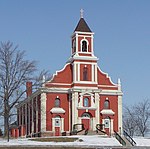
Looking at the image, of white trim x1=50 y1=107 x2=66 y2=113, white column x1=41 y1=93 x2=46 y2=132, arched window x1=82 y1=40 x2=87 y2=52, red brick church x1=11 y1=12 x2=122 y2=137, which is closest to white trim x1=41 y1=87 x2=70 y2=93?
red brick church x1=11 y1=12 x2=122 y2=137

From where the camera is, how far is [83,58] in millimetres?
72812

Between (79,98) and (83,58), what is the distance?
19.4 ft

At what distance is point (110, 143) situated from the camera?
5331 centimetres

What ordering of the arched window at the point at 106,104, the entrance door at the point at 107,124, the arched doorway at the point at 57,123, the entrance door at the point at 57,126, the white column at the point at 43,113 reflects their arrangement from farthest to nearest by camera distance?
the arched window at the point at 106,104
the entrance door at the point at 107,124
the arched doorway at the point at 57,123
the entrance door at the point at 57,126
the white column at the point at 43,113

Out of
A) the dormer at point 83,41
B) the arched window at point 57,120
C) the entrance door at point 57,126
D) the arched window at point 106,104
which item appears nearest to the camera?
the entrance door at point 57,126

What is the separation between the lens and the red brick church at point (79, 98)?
7125cm

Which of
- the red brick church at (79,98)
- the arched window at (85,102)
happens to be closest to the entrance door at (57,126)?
the red brick church at (79,98)

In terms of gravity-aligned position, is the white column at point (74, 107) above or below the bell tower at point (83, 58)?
below

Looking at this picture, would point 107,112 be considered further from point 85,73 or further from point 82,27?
point 82,27

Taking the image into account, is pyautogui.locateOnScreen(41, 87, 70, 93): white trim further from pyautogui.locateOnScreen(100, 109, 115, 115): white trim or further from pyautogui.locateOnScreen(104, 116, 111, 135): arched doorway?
pyautogui.locateOnScreen(104, 116, 111, 135): arched doorway

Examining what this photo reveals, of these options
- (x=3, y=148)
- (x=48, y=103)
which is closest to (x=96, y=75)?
(x=48, y=103)

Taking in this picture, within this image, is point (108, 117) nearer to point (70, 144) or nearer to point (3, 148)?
point (70, 144)

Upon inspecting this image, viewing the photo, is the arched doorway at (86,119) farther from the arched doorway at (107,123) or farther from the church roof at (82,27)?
the church roof at (82,27)

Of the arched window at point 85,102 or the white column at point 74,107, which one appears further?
the arched window at point 85,102
